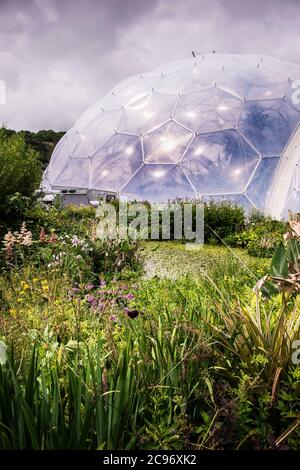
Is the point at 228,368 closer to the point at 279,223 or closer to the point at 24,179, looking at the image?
the point at 24,179

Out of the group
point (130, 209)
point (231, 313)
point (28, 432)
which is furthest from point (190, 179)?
point (28, 432)

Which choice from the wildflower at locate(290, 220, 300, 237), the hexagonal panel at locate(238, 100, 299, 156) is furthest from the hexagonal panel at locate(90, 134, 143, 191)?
the wildflower at locate(290, 220, 300, 237)

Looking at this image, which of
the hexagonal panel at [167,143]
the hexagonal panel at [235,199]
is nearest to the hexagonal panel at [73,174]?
the hexagonal panel at [167,143]

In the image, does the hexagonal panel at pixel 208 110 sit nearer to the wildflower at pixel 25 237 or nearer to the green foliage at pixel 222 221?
the green foliage at pixel 222 221

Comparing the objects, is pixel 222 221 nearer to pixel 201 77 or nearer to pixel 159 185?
pixel 159 185

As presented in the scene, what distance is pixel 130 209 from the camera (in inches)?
569

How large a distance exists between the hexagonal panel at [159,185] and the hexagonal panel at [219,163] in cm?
41

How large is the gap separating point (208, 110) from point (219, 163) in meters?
2.74

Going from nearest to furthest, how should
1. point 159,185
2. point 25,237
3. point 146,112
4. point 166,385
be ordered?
1. point 166,385
2. point 25,237
3. point 159,185
4. point 146,112

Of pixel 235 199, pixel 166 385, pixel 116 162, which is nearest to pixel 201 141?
pixel 235 199

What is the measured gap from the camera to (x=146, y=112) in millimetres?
20031

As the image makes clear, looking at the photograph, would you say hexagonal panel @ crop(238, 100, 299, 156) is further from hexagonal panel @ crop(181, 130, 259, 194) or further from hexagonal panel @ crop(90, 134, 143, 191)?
hexagonal panel @ crop(90, 134, 143, 191)
